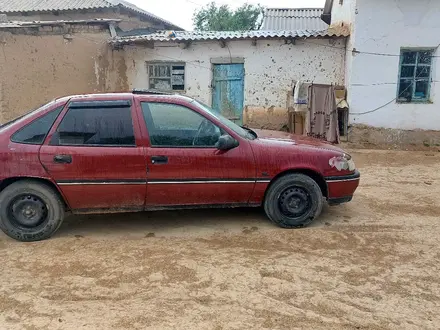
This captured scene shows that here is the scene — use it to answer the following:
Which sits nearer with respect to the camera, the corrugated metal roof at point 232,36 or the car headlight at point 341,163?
the car headlight at point 341,163

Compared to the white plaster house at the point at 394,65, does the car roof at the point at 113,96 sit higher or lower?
lower

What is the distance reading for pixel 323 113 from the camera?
33.9 feet

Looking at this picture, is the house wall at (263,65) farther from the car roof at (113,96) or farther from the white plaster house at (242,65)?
the car roof at (113,96)

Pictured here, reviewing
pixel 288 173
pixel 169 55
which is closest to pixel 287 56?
pixel 169 55

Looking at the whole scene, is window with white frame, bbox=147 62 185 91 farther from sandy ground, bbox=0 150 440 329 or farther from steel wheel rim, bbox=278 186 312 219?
steel wheel rim, bbox=278 186 312 219

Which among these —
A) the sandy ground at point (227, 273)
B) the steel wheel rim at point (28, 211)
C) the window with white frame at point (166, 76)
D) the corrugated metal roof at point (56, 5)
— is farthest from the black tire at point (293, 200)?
the corrugated metal roof at point (56, 5)

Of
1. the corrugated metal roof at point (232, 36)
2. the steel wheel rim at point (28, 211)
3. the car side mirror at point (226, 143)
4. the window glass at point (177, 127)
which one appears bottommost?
the steel wheel rim at point (28, 211)

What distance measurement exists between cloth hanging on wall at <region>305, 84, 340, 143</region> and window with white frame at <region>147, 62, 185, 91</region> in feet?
14.2

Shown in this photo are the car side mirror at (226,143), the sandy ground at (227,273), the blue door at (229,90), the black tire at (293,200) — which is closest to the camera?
the sandy ground at (227,273)

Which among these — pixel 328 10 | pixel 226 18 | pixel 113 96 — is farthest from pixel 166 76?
pixel 226 18

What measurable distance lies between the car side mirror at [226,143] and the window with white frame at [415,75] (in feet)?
25.7

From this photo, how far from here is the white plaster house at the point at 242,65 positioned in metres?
11.4

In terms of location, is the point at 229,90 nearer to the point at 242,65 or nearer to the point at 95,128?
the point at 242,65

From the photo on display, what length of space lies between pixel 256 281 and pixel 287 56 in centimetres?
946
